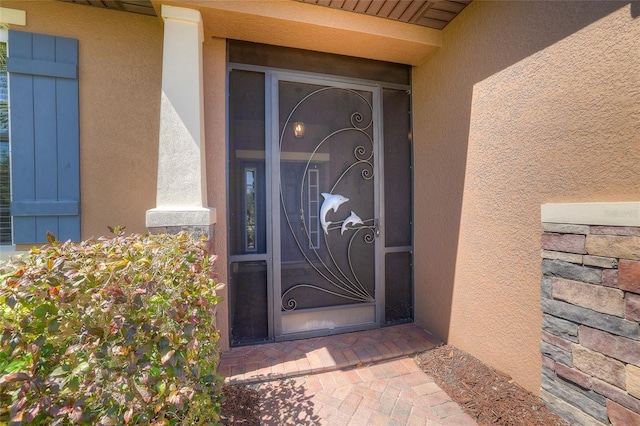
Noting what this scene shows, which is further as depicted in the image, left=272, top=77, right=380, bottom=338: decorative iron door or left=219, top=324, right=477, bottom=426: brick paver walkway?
left=272, top=77, right=380, bottom=338: decorative iron door

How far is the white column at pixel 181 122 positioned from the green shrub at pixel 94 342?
1063mm

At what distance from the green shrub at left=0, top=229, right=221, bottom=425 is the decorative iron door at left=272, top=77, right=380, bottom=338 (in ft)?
6.01

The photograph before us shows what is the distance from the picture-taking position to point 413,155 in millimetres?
3521

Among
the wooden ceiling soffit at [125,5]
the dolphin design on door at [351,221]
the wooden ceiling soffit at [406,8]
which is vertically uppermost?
the wooden ceiling soffit at [406,8]

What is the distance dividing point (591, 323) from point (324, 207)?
2.40 m

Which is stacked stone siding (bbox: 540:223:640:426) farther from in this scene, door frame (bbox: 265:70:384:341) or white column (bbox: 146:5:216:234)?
white column (bbox: 146:5:216:234)

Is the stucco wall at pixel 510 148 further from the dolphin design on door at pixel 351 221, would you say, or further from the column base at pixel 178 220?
the column base at pixel 178 220

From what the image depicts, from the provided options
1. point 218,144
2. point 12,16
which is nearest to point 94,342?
point 218,144

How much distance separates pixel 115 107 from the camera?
8.73ft

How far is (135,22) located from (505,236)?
4.04 meters

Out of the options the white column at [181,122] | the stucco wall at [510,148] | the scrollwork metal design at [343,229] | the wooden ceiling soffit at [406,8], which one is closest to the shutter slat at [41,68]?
the white column at [181,122]

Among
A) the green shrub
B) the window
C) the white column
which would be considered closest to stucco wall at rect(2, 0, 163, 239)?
the white column

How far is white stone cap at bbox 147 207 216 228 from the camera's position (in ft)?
7.49

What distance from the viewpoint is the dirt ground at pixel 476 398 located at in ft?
6.53
